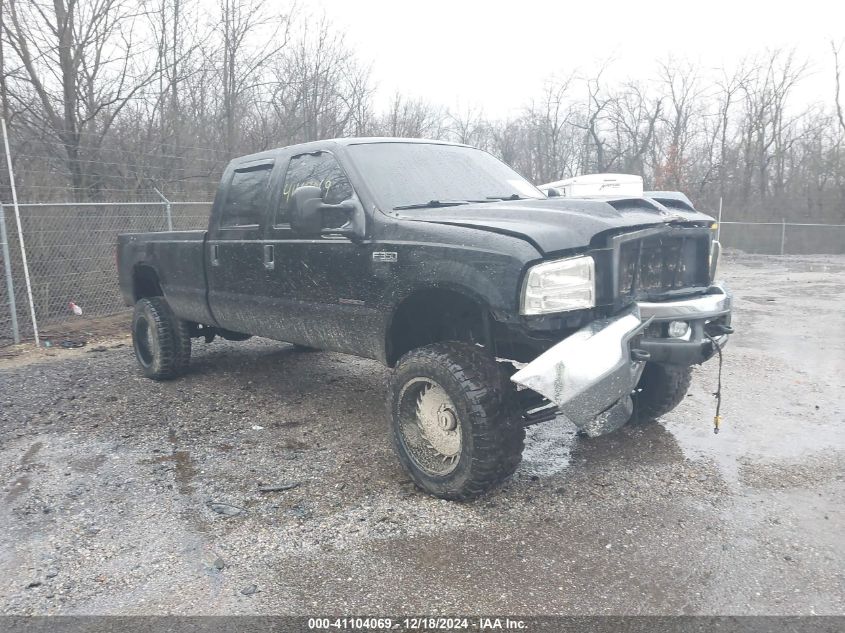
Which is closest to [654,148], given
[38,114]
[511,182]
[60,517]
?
[38,114]

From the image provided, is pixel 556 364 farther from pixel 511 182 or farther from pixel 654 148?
pixel 654 148

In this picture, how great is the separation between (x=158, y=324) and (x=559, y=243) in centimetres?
440

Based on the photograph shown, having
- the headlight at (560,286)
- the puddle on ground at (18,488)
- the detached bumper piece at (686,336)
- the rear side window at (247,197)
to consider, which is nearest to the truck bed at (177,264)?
the rear side window at (247,197)

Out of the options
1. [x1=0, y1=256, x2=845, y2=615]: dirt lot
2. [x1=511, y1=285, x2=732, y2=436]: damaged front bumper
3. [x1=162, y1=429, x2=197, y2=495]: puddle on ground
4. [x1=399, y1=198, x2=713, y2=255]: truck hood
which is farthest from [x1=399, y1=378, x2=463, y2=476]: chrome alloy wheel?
[x1=162, y1=429, x2=197, y2=495]: puddle on ground

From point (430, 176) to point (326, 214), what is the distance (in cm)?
90

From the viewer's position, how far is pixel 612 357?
3033mm

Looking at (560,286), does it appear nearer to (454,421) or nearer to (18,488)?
(454,421)

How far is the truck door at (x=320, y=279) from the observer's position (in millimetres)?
4047

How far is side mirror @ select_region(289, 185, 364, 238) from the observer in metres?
3.88

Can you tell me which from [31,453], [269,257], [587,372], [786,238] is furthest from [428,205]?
[786,238]

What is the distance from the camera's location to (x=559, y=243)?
125 inches

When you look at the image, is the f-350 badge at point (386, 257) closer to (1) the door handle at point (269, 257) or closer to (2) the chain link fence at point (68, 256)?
(1) the door handle at point (269, 257)

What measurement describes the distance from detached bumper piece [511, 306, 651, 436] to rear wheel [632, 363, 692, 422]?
1.46 metres

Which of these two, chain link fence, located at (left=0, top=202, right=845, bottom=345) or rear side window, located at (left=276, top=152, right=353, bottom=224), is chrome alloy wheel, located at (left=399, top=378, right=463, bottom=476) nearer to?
rear side window, located at (left=276, top=152, right=353, bottom=224)
